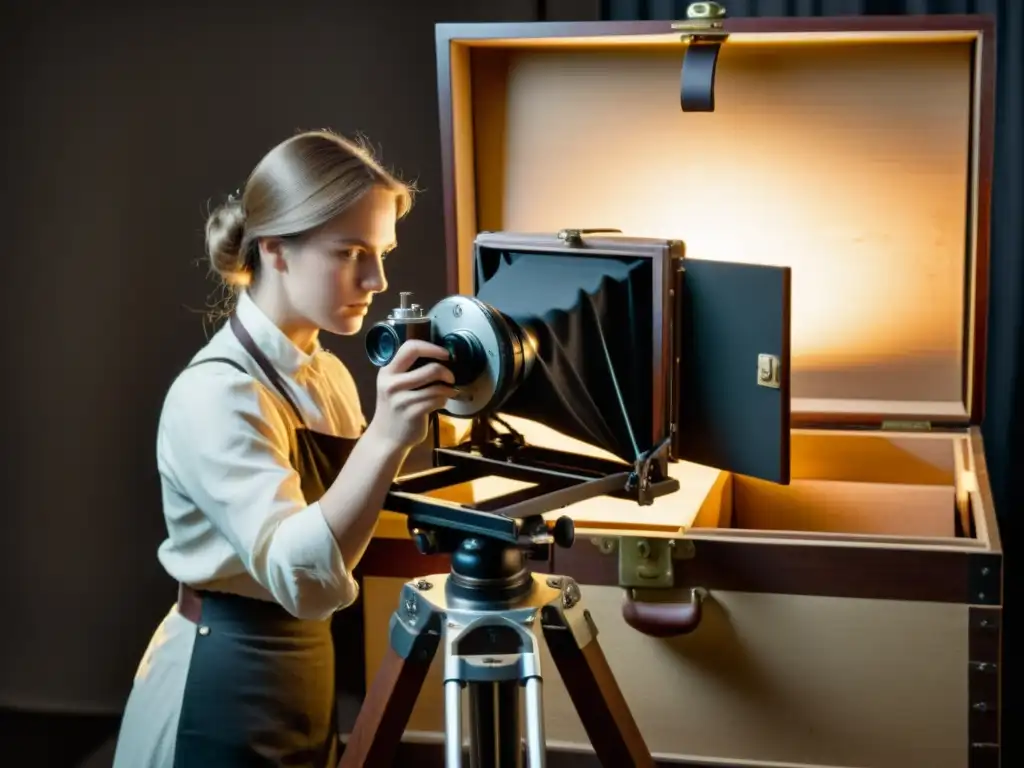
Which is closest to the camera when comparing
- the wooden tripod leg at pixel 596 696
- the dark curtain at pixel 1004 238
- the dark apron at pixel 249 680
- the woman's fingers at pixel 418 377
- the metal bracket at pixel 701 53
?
the woman's fingers at pixel 418 377

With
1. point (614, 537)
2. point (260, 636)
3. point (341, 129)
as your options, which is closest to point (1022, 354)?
point (614, 537)

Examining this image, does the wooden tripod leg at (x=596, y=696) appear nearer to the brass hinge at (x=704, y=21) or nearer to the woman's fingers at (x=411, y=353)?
the woman's fingers at (x=411, y=353)

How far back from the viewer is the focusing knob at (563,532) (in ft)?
4.31

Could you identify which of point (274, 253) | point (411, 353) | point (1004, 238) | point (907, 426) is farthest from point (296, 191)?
point (1004, 238)

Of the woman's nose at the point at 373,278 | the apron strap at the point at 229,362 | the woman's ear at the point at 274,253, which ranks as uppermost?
Answer: the woman's ear at the point at 274,253

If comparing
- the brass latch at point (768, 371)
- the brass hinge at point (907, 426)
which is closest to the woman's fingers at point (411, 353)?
the brass latch at point (768, 371)

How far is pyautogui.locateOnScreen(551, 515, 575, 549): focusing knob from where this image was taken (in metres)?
1.31

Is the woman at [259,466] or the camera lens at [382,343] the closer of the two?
the camera lens at [382,343]

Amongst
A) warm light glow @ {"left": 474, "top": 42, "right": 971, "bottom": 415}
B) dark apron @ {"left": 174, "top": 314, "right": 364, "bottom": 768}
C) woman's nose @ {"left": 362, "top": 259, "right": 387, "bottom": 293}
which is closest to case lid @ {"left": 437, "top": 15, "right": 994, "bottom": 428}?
warm light glow @ {"left": 474, "top": 42, "right": 971, "bottom": 415}

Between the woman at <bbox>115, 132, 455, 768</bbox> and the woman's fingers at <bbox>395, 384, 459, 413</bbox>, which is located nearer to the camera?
the woman's fingers at <bbox>395, 384, 459, 413</bbox>

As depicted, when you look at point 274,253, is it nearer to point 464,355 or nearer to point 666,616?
point 464,355

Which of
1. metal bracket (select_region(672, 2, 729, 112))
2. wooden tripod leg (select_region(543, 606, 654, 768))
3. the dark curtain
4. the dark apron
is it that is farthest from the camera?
the dark curtain

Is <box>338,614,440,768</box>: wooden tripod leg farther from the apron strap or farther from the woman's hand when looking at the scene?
the apron strap

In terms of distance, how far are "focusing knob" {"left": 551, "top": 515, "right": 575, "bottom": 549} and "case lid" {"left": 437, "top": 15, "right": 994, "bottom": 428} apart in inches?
31.8
